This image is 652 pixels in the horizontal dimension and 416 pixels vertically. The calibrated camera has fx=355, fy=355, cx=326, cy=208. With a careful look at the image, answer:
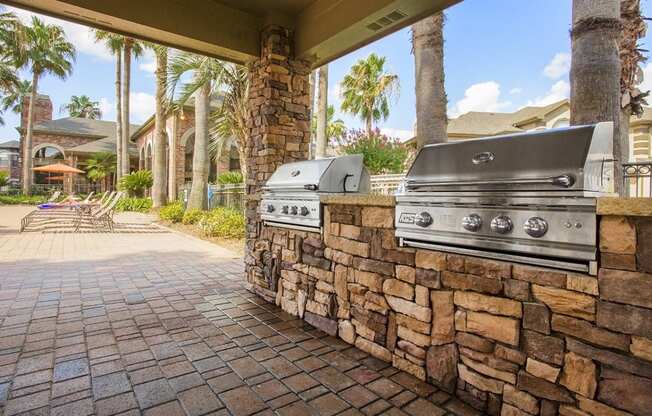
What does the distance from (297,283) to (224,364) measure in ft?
3.31

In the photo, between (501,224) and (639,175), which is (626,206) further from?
(639,175)

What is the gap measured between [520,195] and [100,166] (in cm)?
2427

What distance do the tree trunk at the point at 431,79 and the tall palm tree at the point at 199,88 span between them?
4.12 m

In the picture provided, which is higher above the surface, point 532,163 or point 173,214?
point 532,163

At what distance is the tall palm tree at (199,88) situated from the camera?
722cm

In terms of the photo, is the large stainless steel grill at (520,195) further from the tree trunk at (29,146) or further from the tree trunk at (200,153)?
the tree trunk at (29,146)

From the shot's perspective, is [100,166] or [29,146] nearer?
[29,146]

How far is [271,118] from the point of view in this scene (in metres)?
3.74

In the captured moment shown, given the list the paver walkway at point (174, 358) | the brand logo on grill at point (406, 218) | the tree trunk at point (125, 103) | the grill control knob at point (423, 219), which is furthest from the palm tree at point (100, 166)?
the grill control knob at point (423, 219)

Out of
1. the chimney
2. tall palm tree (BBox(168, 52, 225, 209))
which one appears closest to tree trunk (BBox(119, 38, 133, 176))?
tall palm tree (BBox(168, 52, 225, 209))

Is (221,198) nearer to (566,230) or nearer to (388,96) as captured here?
(566,230)

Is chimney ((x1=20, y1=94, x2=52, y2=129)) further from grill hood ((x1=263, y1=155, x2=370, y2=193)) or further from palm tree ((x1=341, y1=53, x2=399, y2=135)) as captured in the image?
grill hood ((x1=263, y1=155, x2=370, y2=193))

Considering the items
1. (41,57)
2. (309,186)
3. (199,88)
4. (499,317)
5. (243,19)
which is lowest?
(499,317)

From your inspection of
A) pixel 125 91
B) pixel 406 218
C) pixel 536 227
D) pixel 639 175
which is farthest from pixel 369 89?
pixel 536 227
